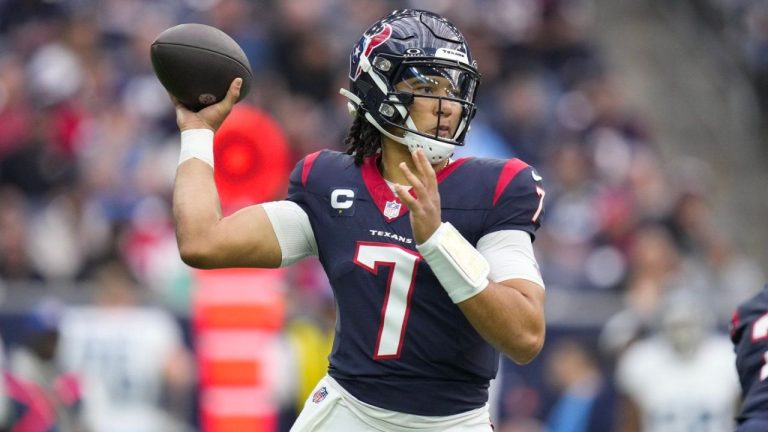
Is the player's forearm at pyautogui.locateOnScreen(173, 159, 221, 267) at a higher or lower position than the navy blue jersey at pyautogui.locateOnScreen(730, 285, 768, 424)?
higher

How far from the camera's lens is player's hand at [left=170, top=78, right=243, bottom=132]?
4.05m

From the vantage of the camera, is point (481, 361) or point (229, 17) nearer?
point (481, 361)

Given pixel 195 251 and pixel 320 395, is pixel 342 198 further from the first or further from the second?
pixel 320 395

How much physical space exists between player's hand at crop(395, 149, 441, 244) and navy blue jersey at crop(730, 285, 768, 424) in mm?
1116

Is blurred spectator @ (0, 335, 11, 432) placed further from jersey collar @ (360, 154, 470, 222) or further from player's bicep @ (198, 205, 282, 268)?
jersey collar @ (360, 154, 470, 222)

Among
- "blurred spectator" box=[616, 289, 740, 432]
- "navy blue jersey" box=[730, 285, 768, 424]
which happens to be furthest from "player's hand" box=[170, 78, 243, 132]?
"blurred spectator" box=[616, 289, 740, 432]

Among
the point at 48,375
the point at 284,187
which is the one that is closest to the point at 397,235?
the point at 48,375

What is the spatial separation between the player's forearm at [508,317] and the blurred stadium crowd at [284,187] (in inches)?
164

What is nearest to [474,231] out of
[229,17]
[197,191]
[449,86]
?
[449,86]

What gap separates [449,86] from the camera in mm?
3957

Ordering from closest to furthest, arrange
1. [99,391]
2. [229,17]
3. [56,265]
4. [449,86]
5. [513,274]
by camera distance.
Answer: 1. [513,274]
2. [449,86]
3. [99,391]
4. [56,265]
5. [229,17]

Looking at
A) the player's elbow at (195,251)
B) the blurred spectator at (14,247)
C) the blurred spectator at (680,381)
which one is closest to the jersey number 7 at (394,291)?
the player's elbow at (195,251)

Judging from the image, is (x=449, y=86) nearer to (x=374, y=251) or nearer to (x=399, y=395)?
(x=374, y=251)

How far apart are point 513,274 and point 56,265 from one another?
641 cm
